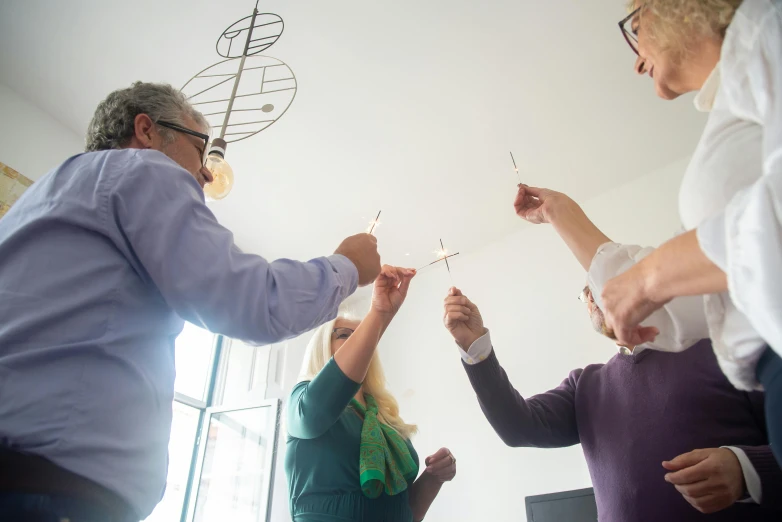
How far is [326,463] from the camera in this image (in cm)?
124

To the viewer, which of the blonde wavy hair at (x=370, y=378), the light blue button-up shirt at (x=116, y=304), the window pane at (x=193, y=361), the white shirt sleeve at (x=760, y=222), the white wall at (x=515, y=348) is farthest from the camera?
the window pane at (x=193, y=361)

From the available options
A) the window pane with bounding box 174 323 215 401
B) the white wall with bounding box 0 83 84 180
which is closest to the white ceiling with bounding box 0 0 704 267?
the white wall with bounding box 0 83 84 180

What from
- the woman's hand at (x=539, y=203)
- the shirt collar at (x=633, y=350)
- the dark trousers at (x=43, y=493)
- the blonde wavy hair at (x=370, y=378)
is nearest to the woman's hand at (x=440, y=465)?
the blonde wavy hair at (x=370, y=378)

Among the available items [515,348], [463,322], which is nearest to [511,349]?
[515,348]

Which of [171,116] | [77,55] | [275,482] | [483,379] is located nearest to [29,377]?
[171,116]

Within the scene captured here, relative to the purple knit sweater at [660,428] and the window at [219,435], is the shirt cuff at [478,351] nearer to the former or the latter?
the purple knit sweater at [660,428]

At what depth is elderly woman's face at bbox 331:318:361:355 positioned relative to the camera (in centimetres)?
167

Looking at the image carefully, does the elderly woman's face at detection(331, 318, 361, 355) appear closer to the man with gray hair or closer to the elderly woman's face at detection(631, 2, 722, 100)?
the man with gray hair

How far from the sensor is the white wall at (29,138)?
2312 mm

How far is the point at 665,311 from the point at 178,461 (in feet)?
10.9

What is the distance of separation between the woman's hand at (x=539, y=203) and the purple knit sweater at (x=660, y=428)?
0.44 metres

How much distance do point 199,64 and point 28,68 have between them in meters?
0.82

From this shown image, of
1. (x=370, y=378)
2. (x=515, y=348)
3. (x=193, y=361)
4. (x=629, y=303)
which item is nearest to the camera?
(x=629, y=303)

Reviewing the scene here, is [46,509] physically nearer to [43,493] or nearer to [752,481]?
[43,493]
